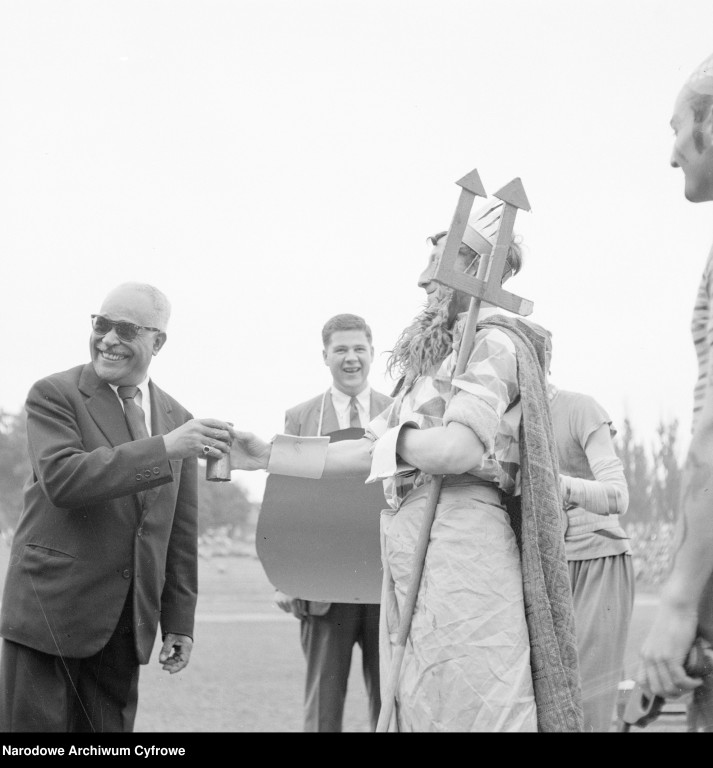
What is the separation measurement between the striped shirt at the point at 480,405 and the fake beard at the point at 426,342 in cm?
3

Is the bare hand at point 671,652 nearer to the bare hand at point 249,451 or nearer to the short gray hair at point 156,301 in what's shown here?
the bare hand at point 249,451

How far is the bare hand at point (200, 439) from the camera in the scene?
3.02m

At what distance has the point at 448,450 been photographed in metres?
2.36

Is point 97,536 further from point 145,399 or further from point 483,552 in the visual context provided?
point 483,552

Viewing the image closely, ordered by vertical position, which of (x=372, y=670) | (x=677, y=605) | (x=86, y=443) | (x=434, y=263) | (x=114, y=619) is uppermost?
(x=434, y=263)

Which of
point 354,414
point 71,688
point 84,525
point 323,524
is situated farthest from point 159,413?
point 354,414

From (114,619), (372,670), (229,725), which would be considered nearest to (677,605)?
(114,619)

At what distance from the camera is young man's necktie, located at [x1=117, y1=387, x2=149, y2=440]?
3.30 metres

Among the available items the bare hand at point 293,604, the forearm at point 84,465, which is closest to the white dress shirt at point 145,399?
the forearm at point 84,465

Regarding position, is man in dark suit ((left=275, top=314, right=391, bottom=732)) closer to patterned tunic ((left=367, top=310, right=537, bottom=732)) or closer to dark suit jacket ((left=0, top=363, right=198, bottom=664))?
dark suit jacket ((left=0, top=363, right=198, bottom=664))

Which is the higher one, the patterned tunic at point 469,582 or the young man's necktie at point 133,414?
the young man's necktie at point 133,414

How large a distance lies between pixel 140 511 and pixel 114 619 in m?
0.32

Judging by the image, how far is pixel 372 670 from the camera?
4012mm
